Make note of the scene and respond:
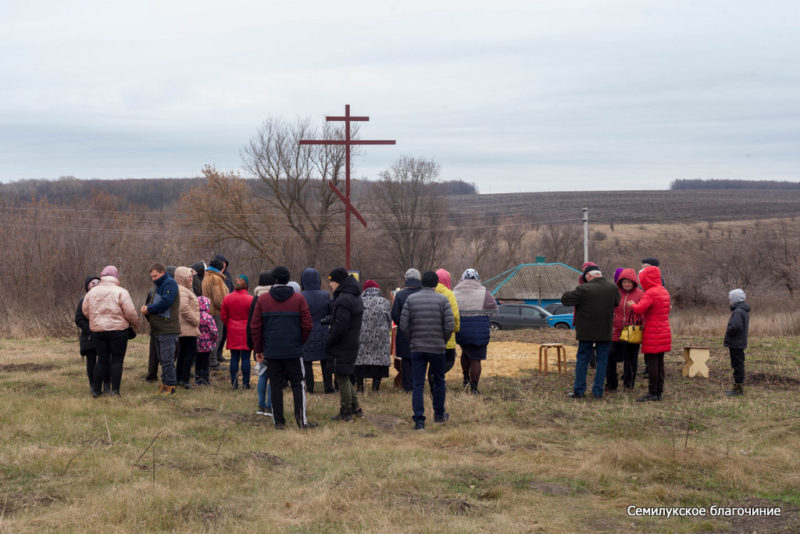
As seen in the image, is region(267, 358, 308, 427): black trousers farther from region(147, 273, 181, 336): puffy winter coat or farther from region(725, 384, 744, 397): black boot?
region(725, 384, 744, 397): black boot

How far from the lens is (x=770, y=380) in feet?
40.0

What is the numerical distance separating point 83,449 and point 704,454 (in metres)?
6.08

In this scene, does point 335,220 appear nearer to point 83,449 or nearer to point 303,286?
point 303,286

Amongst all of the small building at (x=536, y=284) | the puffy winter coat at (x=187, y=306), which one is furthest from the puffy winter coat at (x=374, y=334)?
the small building at (x=536, y=284)

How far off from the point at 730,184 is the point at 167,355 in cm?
13485

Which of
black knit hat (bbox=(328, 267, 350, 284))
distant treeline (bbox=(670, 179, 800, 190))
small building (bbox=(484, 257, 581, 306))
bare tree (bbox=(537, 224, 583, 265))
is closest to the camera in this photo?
black knit hat (bbox=(328, 267, 350, 284))

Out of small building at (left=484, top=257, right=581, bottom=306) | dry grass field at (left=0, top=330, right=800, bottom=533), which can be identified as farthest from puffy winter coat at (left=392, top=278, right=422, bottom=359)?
small building at (left=484, top=257, right=581, bottom=306)

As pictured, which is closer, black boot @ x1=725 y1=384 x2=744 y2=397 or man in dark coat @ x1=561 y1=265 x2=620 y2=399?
man in dark coat @ x1=561 y1=265 x2=620 y2=399

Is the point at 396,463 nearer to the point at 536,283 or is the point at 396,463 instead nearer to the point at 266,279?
the point at 266,279

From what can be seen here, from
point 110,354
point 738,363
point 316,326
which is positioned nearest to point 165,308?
point 110,354

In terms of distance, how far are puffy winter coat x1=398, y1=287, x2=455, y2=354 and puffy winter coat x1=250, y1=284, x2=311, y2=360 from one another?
1.25 meters

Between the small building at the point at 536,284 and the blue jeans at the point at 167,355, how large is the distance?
34.5m

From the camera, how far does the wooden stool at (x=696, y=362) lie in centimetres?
1234

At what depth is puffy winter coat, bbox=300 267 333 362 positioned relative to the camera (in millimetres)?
10672
